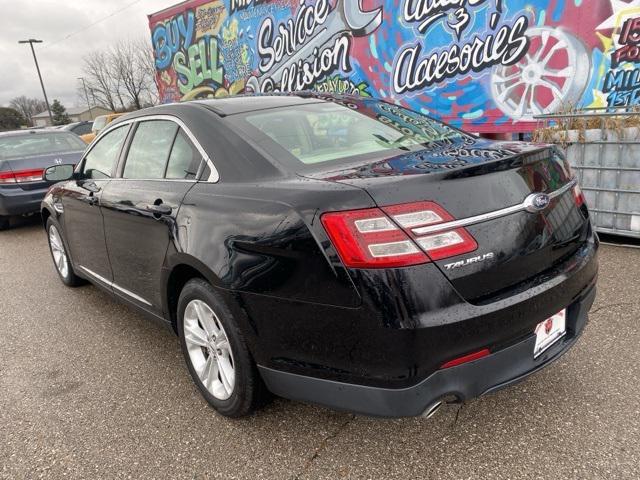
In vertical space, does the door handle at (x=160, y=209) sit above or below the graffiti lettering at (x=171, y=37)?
below

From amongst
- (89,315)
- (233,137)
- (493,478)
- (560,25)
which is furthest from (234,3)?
(493,478)

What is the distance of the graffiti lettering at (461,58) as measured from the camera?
19.9 feet

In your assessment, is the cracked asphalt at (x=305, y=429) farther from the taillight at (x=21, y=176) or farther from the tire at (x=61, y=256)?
the taillight at (x=21, y=176)

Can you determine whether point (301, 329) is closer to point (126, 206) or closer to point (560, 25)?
point (126, 206)

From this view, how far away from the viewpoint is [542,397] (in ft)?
8.10

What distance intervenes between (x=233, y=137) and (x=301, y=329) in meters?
1.01

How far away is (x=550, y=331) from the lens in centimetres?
214

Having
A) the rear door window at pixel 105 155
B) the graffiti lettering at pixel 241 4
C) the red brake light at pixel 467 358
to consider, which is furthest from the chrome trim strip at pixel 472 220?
the graffiti lettering at pixel 241 4

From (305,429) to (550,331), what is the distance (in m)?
1.19

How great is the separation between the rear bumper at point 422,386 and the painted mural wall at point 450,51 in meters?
4.66

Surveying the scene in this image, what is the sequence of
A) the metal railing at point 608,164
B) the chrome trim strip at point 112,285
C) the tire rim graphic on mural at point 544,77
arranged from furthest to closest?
the tire rim graphic on mural at point 544,77, the metal railing at point 608,164, the chrome trim strip at point 112,285

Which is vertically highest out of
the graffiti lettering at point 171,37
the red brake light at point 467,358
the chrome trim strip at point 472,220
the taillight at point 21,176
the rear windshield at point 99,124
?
the graffiti lettering at point 171,37

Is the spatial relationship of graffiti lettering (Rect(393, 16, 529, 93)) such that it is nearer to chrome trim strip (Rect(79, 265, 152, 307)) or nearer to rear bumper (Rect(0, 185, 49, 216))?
chrome trim strip (Rect(79, 265, 152, 307))

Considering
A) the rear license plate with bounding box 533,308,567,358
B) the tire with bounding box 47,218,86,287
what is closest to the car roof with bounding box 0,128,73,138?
the tire with bounding box 47,218,86,287
